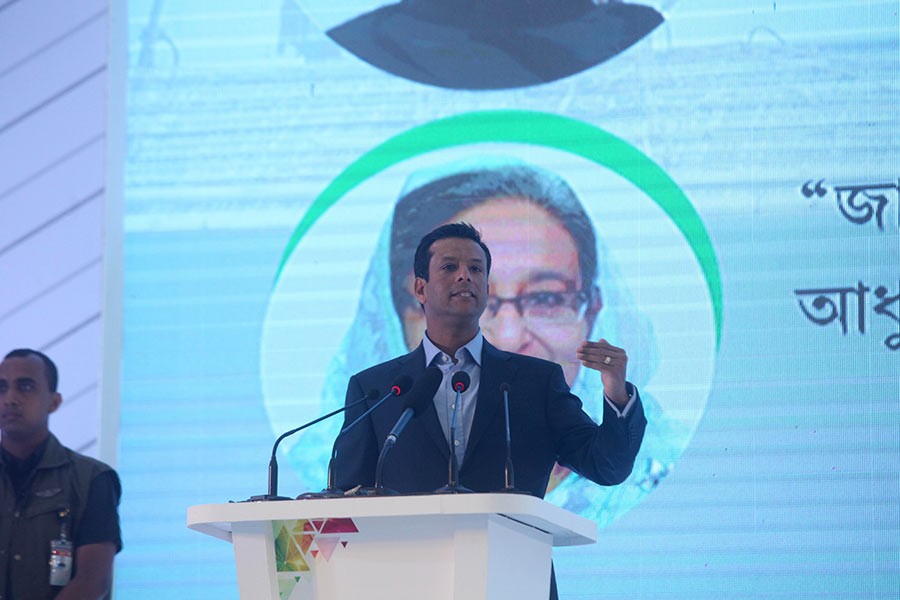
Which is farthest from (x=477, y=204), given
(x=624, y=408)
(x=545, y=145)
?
(x=624, y=408)

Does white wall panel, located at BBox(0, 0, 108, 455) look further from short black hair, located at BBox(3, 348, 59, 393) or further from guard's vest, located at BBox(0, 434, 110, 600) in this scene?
guard's vest, located at BBox(0, 434, 110, 600)

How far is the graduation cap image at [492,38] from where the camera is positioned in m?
4.09

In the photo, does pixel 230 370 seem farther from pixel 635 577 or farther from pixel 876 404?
pixel 876 404

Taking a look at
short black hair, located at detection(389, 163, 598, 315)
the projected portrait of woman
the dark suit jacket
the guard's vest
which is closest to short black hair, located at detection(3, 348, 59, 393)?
the guard's vest

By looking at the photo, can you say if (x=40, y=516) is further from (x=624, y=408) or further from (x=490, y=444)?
(x=624, y=408)

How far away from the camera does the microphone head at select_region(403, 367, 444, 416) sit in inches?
91.8

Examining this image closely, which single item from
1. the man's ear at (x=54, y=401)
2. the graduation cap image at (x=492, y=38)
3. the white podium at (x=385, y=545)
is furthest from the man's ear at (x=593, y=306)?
the white podium at (x=385, y=545)

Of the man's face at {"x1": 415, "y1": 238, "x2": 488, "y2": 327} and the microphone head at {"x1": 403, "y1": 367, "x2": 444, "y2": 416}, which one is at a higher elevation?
the man's face at {"x1": 415, "y1": 238, "x2": 488, "y2": 327}

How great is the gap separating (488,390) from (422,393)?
0.58m

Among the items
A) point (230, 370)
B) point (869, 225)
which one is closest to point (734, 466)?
point (869, 225)

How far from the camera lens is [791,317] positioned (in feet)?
12.7

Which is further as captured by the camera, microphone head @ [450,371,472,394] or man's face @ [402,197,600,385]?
man's face @ [402,197,600,385]

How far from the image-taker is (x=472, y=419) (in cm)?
286

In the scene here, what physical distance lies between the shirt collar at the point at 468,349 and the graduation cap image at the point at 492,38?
141 cm
